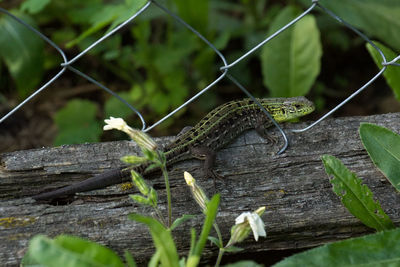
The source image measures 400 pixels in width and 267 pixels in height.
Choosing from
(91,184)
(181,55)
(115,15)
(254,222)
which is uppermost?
(181,55)

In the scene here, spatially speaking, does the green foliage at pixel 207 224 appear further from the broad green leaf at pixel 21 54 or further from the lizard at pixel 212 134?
the broad green leaf at pixel 21 54

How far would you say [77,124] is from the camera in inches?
178

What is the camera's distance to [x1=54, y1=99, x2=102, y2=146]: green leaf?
4363 millimetres

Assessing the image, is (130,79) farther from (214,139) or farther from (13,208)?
(13,208)

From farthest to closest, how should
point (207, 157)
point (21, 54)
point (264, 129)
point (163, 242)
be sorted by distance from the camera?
point (21, 54), point (264, 129), point (207, 157), point (163, 242)

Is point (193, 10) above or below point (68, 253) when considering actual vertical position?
above

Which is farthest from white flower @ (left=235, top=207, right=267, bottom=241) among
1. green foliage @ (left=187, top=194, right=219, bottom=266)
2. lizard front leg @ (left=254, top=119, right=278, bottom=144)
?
lizard front leg @ (left=254, top=119, right=278, bottom=144)

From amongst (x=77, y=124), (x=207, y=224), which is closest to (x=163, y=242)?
(x=207, y=224)

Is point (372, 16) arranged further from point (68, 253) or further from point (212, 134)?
point (68, 253)

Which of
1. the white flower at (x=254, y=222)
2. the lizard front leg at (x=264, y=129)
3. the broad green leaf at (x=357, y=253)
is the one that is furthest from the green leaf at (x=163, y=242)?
the lizard front leg at (x=264, y=129)

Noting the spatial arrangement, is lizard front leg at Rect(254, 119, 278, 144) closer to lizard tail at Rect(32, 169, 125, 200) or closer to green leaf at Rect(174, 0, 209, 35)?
lizard tail at Rect(32, 169, 125, 200)

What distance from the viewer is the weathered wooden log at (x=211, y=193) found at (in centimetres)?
230

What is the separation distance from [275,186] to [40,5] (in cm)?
193

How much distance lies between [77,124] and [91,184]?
2.13 meters
